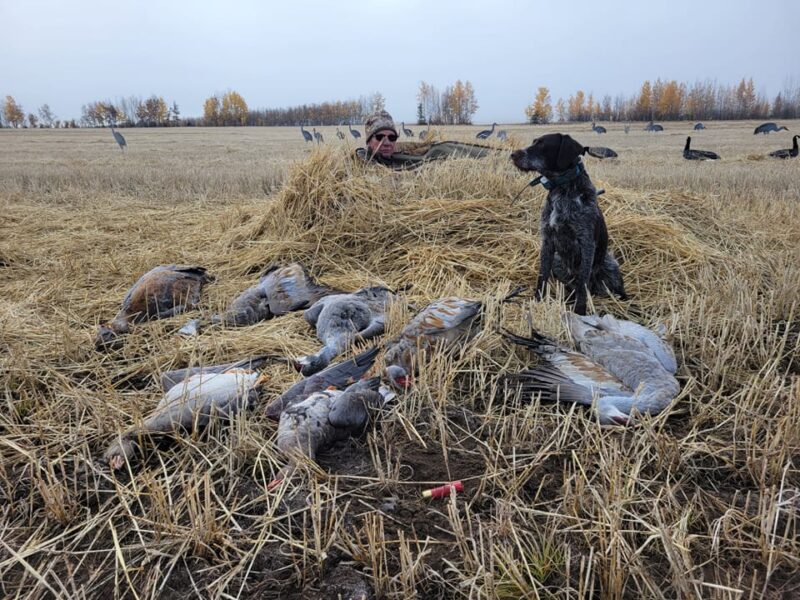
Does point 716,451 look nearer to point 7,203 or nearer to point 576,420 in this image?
point 576,420

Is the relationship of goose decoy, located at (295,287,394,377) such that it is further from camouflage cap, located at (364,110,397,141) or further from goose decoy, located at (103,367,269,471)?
camouflage cap, located at (364,110,397,141)

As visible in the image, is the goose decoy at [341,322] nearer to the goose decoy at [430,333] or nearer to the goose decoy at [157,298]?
the goose decoy at [430,333]

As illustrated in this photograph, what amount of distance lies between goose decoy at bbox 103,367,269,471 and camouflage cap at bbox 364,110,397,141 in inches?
184

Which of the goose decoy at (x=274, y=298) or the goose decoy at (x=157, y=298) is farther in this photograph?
the goose decoy at (x=274, y=298)

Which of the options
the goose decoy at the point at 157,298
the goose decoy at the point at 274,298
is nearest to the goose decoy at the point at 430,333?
the goose decoy at the point at 274,298

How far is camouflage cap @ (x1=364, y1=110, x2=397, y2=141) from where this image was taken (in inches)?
263

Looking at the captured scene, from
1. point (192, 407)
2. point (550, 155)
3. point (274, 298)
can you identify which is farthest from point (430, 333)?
point (274, 298)

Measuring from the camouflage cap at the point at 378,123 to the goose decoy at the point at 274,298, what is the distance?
Answer: 2.94m

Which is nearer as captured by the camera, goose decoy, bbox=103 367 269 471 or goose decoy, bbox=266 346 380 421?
Answer: goose decoy, bbox=103 367 269 471

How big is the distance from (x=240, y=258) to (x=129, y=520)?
3768 millimetres

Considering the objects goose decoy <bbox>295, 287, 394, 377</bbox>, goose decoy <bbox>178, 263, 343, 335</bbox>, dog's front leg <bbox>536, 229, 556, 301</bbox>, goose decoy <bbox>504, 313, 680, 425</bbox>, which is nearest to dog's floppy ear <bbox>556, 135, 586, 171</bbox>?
dog's front leg <bbox>536, 229, 556, 301</bbox>

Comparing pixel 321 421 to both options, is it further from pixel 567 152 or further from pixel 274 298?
pixel 567 152

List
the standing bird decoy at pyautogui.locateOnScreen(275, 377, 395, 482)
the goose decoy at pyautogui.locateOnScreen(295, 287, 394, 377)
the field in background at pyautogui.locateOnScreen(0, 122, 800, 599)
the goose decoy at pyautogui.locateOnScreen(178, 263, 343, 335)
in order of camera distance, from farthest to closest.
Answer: the goose decoy at pyautogui.locateOnScreen(178, 263, 343, 335) → the goose decoy at pyautogui.locateOnScreen(295, 287, 394, 377) → the standing bird decoy at pyautogui.locateOnScreen(275, 377, 395, 482) → the field in background at pyautogui.locateOnScreen(0, 122, 800, 599)

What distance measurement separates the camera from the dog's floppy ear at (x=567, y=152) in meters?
3.49
